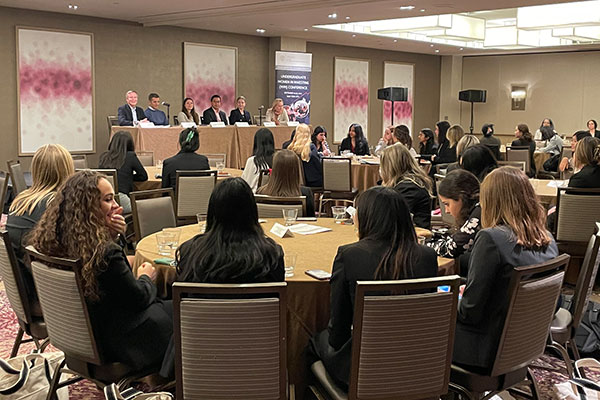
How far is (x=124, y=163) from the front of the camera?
6723 mm

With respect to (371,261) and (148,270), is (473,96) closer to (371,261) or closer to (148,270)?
(148,270)

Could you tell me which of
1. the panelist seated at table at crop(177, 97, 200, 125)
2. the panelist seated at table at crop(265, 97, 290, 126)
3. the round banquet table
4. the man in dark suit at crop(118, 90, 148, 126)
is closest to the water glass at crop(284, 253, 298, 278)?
the round banquet table

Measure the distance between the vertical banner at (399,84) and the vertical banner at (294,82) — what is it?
3.80 metres

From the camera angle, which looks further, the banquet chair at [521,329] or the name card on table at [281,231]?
the name card on table at [281,231]

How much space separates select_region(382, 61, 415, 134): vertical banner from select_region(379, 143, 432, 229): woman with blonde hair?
14.4 m

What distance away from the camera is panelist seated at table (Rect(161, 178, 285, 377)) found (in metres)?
2.65

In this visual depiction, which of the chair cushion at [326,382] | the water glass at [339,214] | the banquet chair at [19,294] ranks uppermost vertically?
the water glass at [339,214]

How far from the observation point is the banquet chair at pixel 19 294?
328 centimetres

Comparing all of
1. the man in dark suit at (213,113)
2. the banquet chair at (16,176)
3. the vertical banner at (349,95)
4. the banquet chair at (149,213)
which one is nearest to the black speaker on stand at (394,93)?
the vertical banner at (349,95)

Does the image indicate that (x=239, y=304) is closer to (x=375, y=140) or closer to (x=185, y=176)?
(x=185, y=176)

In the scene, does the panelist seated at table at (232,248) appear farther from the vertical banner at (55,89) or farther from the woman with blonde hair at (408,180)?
the vertical banner at (55,89)

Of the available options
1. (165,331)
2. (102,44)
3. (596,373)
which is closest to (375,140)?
(102,44)

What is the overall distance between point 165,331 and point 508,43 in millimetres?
15477

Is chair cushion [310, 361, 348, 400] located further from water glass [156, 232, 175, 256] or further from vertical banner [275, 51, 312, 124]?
vertical banner [275, 51, 312, 124]
